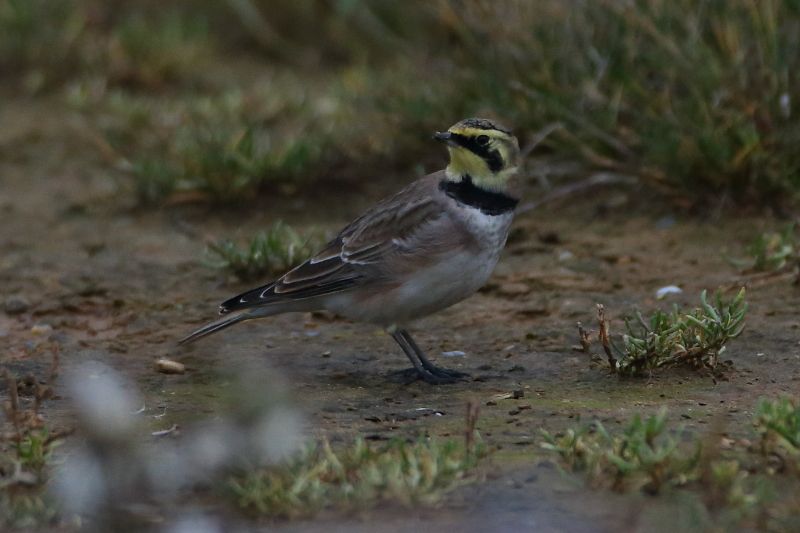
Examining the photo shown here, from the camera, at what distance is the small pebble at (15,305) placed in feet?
21.0

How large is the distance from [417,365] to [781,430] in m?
1.78

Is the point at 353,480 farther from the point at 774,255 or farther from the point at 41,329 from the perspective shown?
the point at 774,255

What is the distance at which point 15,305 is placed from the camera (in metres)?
6.42

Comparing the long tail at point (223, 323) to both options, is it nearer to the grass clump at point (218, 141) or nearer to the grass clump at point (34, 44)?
the grass clump at point (218, 141)

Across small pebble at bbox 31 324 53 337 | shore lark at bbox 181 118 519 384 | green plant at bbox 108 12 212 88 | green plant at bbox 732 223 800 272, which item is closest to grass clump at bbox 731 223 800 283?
green plant at bbox 732 223 800 272

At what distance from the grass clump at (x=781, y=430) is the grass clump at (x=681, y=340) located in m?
0.87

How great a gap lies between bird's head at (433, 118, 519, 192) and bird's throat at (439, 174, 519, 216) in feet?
0.07

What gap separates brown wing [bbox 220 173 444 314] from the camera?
547 cm

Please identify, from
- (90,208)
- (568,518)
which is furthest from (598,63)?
(568,518)

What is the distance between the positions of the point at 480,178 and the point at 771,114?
2.16 metres

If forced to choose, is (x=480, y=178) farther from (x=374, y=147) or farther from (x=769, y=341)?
(x=374, y=147)

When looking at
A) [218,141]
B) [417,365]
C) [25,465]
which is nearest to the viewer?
[25,465]

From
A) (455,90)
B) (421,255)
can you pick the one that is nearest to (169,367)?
(421,255)

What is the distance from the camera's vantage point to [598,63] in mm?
7227
